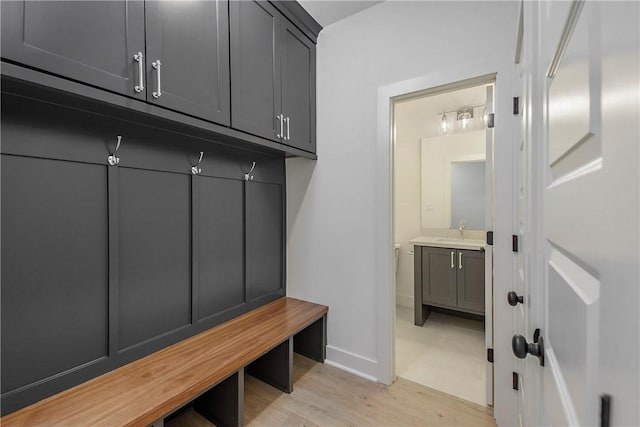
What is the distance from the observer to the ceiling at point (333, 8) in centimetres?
198

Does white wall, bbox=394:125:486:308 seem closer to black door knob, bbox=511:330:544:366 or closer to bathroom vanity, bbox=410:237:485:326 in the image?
bathroom vanity, bbox=410:237:485:326

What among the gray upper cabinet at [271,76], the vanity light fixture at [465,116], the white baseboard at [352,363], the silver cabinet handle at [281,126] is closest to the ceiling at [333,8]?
the gray upper cabinet at [271,76]

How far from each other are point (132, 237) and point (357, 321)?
1.59 m

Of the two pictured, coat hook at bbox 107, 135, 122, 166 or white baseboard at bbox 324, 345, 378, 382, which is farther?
white baseboard at bbox 324, 345, 378, 382

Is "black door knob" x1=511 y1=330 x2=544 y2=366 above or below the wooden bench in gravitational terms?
above

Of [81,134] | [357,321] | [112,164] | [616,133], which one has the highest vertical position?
[81,134]

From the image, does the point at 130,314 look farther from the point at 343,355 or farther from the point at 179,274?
the point at 343,355

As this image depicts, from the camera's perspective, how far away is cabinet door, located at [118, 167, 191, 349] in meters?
1.39

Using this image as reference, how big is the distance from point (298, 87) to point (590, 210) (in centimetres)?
203

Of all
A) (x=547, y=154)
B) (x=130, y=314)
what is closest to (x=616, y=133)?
(x=547, y=154)

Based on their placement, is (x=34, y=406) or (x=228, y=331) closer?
(x=34, y=406)

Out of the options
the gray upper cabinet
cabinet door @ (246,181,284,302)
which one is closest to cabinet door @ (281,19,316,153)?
the gray upper cabinet

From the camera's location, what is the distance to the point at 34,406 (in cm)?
109

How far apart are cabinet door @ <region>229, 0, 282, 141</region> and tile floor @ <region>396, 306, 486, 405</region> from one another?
2037 mm
